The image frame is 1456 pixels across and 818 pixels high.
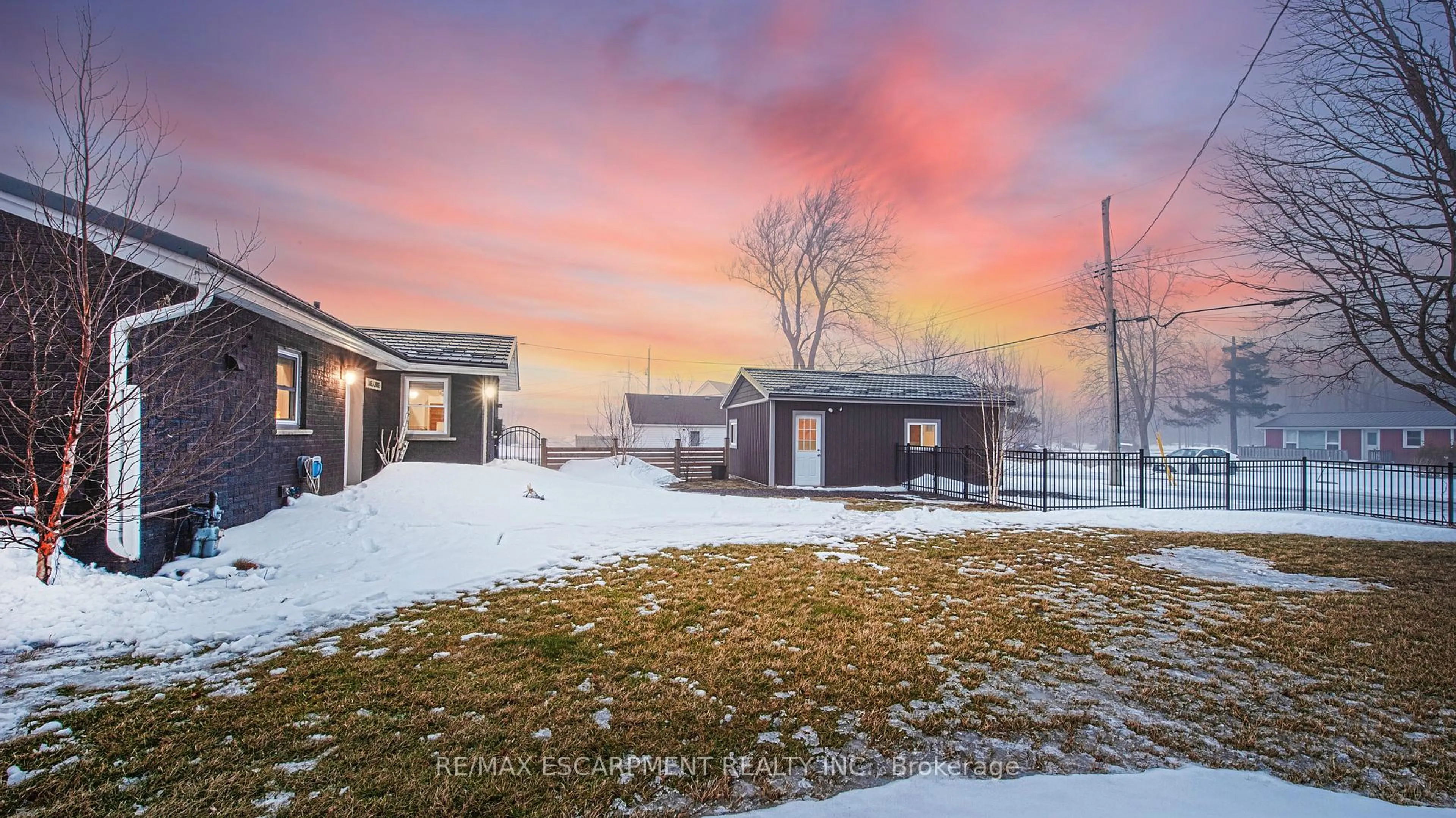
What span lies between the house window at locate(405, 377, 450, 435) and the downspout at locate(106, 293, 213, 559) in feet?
29.6

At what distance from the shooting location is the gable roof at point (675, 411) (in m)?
40.4

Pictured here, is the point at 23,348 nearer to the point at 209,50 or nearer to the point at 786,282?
the point at 209,50

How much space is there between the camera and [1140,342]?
3456cm

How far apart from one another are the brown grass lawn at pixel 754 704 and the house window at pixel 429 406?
10277mm

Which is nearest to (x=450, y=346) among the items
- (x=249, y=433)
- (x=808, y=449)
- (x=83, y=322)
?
(x=249, y=433)

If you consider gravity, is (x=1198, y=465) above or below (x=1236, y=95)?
below

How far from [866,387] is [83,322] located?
1729 centimetres

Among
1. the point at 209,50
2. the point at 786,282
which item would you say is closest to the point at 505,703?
the point at 209,50

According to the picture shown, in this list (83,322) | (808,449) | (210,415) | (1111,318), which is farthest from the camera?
(1111,318)

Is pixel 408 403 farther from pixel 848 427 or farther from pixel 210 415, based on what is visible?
pixel 848 427

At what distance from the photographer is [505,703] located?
121 inches

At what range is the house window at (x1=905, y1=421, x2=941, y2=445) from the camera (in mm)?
18391

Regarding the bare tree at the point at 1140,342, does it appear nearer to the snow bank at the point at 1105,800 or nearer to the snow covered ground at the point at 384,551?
the snow covered ground at the point at 384,551

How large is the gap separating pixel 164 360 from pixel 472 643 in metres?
4.40
